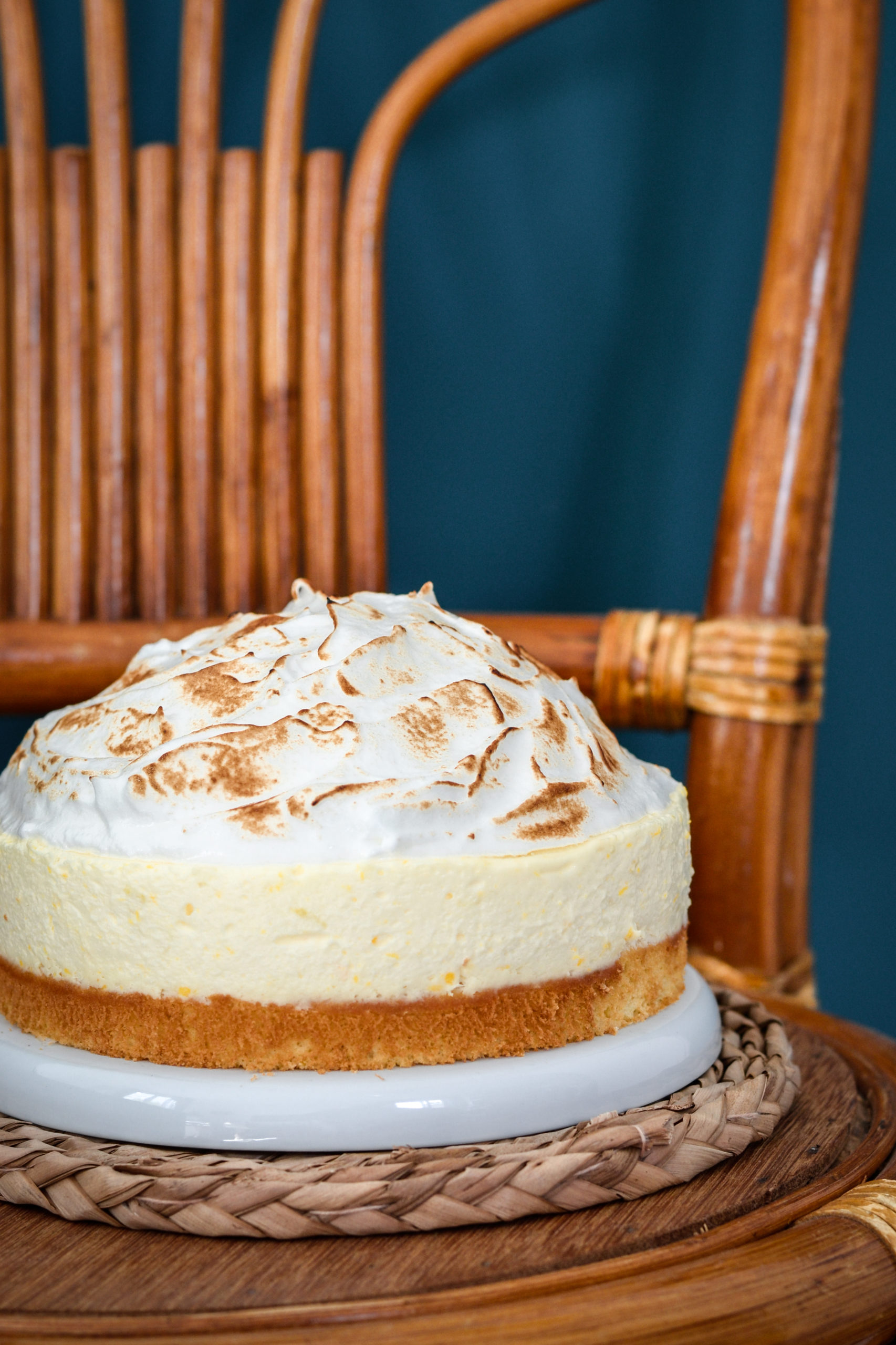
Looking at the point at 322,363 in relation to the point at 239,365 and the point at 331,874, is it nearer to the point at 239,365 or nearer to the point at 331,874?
the point at 239,365

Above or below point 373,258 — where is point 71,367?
below

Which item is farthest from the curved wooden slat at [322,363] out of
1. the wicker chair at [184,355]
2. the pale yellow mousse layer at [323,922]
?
the pale yellow mousse layer at [323,922]

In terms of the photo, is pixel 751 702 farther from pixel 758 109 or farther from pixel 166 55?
pixel 166 55

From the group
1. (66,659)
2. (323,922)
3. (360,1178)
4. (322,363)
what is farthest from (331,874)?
(322,363)

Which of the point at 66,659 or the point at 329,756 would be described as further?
the point at 66,659

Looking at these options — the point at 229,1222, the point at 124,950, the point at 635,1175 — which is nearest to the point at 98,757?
the point at 124,950

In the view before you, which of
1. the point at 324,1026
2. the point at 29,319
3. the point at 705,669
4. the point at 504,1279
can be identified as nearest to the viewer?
the point at 504,1279

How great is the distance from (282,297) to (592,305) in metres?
0.55

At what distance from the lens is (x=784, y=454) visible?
4.46 feet

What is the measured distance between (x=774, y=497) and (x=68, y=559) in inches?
35.8

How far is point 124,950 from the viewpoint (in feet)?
2.35

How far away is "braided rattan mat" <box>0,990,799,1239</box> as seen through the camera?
2.06 feet

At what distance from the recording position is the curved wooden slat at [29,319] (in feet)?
5.06

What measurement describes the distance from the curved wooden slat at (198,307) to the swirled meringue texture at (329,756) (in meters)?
0.71
